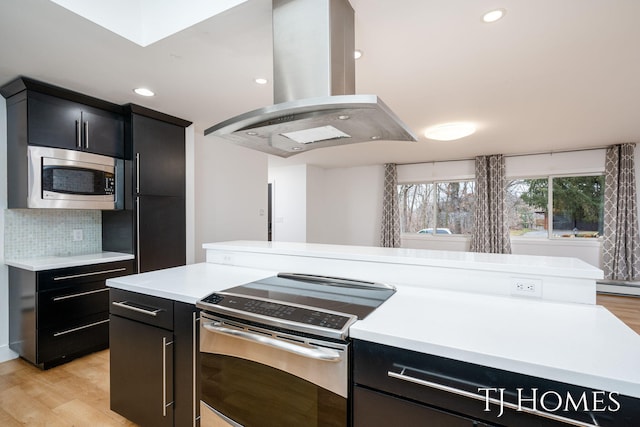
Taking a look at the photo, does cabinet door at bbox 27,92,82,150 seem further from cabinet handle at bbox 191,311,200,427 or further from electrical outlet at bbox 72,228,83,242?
cabinet handle at bbox 191,311,200,427

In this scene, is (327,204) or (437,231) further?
(327,204)

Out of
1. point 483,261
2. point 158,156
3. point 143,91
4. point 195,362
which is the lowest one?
point 195,362

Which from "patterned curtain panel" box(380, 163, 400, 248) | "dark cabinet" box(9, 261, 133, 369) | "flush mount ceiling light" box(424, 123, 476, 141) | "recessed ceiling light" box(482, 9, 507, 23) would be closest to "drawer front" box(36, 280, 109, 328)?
"dark cabinet" box(9, 261, 133, 369)

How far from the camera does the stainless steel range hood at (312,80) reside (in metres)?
1.34

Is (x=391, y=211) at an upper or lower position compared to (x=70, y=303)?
upper

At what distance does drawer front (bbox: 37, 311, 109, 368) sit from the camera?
235 centimetres

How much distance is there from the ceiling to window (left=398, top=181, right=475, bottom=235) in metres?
2.72

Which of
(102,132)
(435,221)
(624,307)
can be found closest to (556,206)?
(624,307)

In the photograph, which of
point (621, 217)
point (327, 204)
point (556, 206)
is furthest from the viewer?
point (327, 204)

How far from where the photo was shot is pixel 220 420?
1.34 meters

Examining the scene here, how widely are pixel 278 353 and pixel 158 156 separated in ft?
8.74

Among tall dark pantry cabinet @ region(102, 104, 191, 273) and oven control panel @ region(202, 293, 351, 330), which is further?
tall dark pantry cabinet @ region(102, 104, 191, 273)

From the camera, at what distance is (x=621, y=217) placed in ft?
15.5

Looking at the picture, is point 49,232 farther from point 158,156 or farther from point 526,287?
point 526,287
